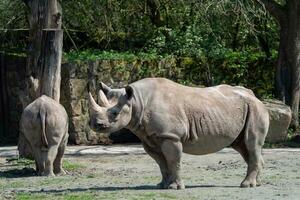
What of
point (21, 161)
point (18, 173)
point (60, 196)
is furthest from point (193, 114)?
point (21, 161)

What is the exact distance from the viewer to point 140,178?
44.2 feet

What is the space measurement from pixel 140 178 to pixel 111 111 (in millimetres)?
2634

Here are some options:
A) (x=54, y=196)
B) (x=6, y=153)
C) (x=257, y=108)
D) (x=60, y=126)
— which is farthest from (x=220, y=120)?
(x=6, y=153)

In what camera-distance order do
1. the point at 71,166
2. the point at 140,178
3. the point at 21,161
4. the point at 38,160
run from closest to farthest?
the point at 140,178, the point at 38,160, the point at 71,166, the point at 21,161

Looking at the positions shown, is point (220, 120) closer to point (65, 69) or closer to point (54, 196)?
point (54, 196)

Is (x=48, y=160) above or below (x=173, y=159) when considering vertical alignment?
below

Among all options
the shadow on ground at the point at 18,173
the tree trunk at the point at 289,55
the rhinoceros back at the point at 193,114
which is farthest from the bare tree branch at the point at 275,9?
the rhinoceros back at the point at 193,114

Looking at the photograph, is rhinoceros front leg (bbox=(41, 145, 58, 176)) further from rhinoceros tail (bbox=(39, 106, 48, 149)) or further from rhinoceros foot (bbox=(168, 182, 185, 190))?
rhinoceros foot (bbox=(168, 182, 185, 190))

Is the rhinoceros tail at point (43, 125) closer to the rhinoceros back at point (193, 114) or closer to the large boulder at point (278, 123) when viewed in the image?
the rhinoceros back at point (193, 114)

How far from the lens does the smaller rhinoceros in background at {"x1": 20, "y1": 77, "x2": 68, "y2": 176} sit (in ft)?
46.5

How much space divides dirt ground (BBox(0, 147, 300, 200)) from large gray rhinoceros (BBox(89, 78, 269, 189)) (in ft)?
1.63

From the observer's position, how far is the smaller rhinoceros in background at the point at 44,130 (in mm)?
14180

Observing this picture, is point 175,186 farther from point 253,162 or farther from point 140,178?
point 140,178

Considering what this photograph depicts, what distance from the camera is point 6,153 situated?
61.1 feet
